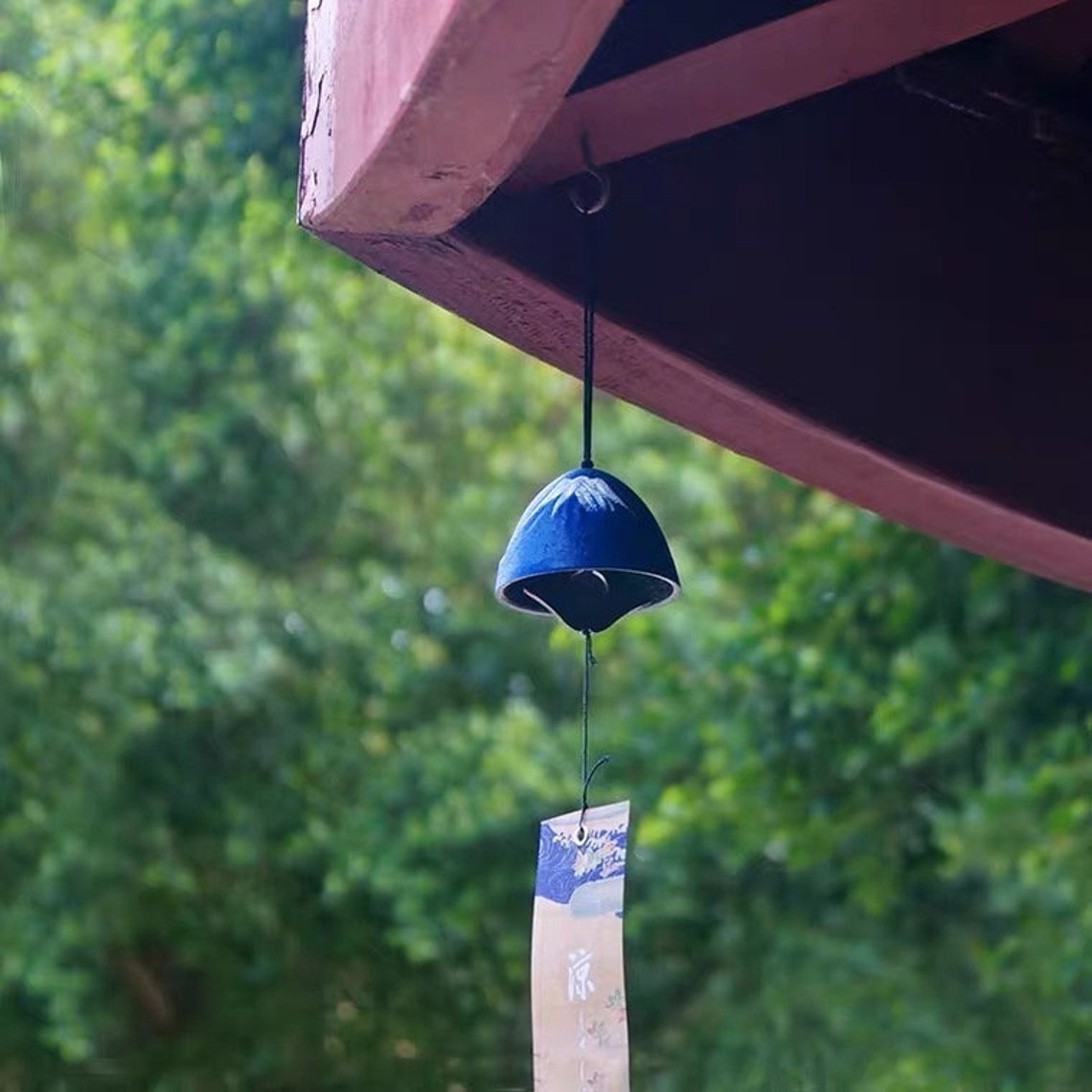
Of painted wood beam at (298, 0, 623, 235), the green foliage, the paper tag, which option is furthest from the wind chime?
the green foliage

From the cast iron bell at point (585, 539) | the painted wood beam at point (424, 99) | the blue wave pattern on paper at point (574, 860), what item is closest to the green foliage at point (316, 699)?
the cast iron bell at point (585, 539)

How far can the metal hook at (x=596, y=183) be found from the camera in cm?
188

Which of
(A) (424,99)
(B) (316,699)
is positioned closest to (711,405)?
(A) (424,99)

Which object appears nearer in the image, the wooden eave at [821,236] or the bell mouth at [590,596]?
the wooden eave at [821,236]

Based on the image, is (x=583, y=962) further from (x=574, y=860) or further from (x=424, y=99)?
(x=424, y=99)

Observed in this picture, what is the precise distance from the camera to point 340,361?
6.82 metres

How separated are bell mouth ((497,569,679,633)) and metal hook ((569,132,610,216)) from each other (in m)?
0.42

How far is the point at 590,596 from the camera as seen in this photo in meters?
2.18

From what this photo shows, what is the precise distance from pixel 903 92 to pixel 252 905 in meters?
5.68

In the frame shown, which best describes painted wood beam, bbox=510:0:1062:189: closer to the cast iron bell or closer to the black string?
the black string

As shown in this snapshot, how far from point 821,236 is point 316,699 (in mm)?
5068

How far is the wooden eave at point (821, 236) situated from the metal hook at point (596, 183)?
14mm

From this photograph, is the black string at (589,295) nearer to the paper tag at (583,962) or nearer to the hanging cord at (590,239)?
the hanging cord at (590,239)

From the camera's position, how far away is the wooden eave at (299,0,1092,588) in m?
1.77
